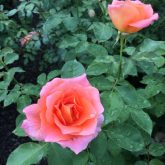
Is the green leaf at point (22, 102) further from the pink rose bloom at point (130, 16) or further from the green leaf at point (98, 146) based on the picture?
the pink rose bloom at point (130, 16)

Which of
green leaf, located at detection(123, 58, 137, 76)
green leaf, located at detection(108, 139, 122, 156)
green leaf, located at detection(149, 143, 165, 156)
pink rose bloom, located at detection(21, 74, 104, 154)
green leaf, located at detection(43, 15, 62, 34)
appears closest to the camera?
pink rose bloom, located at detection(21, 74, 104, 154)

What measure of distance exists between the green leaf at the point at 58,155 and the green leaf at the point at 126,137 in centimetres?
14

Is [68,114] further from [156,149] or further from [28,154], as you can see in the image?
[156,149]

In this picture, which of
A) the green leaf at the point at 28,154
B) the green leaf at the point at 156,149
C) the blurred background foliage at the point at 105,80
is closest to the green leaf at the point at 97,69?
the blurred background foliage at the point at 105,80

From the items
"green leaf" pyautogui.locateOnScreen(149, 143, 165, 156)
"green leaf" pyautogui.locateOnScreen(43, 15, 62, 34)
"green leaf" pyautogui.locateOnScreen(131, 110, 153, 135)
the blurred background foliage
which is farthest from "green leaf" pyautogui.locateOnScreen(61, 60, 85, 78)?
"green leaf" pyautogui.locateOnScreen(43, 15, 62, 34)

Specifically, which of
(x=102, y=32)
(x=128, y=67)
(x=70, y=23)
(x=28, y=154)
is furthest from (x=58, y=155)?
(x=70, y=23)

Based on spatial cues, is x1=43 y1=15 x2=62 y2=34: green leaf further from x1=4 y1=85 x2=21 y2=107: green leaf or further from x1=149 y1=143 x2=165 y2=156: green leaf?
x1=149 y1=143 x2=165 y2=156: green leaf

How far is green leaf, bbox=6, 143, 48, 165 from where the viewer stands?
1.11m

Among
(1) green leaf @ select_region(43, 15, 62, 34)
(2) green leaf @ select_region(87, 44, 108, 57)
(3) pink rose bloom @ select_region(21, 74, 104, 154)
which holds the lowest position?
(1) green leaf @ select_region(43, 15, 62, 34)

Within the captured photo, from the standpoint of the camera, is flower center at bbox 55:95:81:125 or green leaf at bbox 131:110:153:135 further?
green leaf at bbox 131:110:153:135

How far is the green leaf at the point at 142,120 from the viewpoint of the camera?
47.9 inches

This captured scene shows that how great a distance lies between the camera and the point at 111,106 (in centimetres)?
116

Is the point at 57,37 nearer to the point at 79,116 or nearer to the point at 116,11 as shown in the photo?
the point at 116,11

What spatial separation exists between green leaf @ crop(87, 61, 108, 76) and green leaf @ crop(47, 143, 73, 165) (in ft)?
0.82
